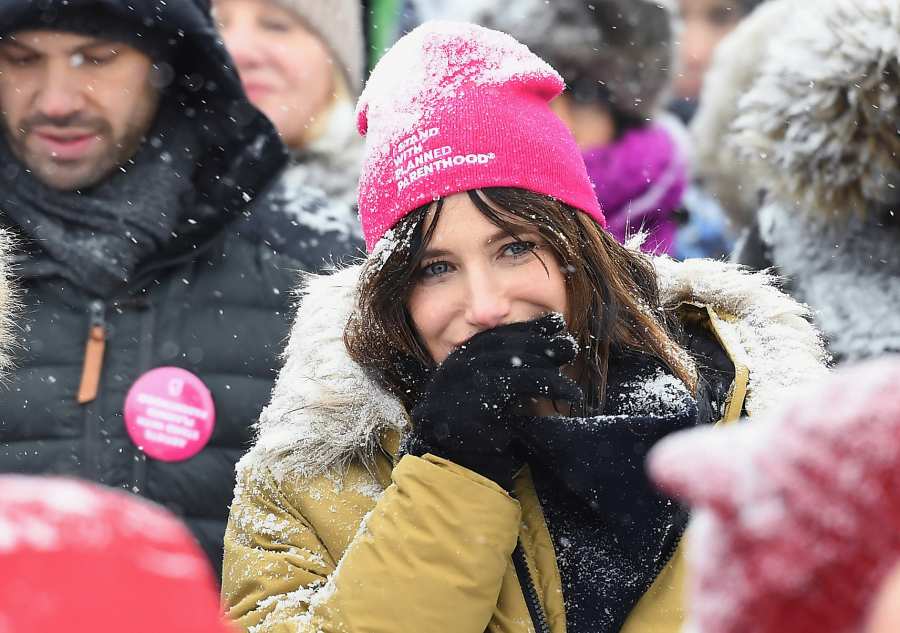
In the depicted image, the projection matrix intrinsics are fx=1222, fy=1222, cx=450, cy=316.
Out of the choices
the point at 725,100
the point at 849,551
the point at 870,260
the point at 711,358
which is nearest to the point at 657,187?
the point at 725,100

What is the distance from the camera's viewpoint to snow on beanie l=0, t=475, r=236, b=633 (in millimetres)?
560

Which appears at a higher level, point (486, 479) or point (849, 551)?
point (849, 551)

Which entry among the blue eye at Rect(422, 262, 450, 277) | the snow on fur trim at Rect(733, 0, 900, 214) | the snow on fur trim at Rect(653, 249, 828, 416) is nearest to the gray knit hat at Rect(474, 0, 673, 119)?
the snow on fur trim at Rect(733, 0, 900, 214)

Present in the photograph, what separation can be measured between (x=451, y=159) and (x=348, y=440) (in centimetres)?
51

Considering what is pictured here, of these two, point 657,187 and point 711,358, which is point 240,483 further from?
point 657,187

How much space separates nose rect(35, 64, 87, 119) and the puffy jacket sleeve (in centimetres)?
134

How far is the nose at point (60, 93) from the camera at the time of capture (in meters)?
2.83

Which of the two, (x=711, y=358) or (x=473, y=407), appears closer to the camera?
(x=473, y=407)

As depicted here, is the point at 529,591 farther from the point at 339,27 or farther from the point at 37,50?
the point at 339,27

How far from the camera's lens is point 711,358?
2250mm

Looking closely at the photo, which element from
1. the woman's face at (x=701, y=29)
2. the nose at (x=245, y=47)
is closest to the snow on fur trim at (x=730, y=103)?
the woman's face at (x=701, y=29)

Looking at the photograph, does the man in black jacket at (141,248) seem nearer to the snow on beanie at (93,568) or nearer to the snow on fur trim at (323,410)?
the snow on fur trim at (323,410)

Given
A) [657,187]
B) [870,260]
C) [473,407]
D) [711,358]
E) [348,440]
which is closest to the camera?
[473,407]

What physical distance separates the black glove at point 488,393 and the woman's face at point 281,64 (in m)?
2.08
